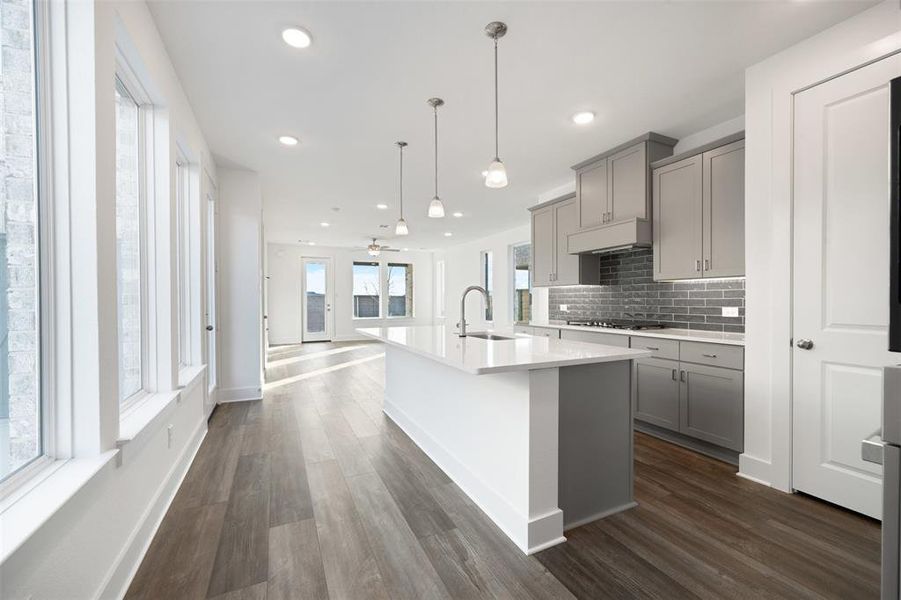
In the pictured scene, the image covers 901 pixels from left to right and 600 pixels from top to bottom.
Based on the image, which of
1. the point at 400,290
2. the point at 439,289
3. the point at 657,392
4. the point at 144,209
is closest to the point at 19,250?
the point at 144,209

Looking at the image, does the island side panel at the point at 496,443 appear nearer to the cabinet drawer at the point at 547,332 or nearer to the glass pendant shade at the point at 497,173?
the glass pendant shade at the point at 497,173

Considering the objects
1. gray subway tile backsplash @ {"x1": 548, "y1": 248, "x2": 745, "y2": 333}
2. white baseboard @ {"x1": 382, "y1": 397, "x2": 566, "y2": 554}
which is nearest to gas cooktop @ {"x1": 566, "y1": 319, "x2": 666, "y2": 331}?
gray subway tile backsplash @ {"x1": 548, "y1": 248, "x2": 745, "y2": 333}

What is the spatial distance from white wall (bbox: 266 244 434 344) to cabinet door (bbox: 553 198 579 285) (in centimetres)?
644

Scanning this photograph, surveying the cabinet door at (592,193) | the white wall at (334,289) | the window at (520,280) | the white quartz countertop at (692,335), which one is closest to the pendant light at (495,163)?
the cabinet door at (592,193)

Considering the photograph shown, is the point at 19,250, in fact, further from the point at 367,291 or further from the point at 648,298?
the point at 367,291

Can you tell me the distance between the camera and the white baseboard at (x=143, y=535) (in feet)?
4.81

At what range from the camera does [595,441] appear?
6.68ft

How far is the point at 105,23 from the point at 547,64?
83.0 inches

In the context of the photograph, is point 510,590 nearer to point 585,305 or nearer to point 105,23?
point 105,23

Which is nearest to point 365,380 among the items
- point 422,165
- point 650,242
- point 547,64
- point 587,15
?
point 422,165

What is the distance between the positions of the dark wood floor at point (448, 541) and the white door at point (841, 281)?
256 millimetres

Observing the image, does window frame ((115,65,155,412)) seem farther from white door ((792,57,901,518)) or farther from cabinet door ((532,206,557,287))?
cabinet door ((532,206,557,287))

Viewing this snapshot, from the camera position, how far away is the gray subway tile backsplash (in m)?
3.28

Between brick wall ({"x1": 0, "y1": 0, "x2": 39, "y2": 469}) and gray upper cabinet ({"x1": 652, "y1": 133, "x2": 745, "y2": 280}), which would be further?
gray upper cabinet ({"x1": 652, "y1": 133, "x2": 745, "y2": 280})
